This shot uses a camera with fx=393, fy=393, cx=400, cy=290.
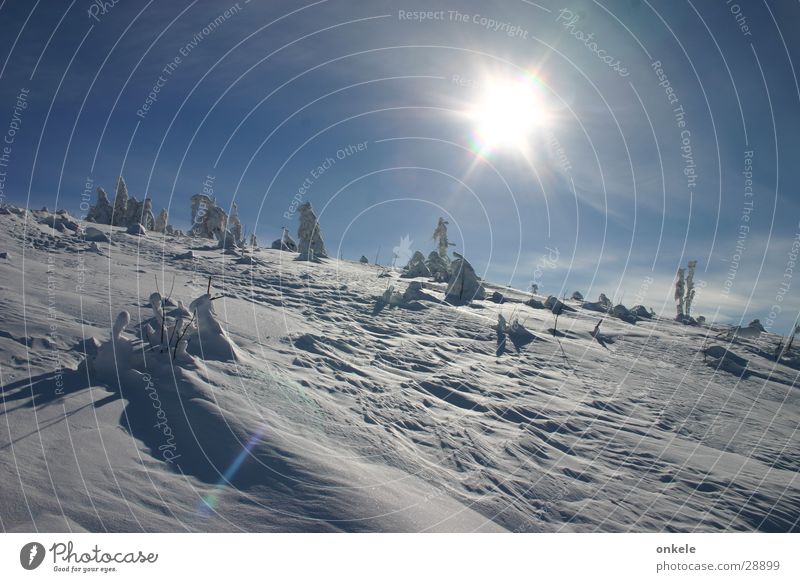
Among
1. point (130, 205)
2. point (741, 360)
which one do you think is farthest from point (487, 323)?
point (130, 205)

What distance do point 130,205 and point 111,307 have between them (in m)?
42.9

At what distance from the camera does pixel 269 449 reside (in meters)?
6.29

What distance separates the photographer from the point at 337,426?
7.79 m

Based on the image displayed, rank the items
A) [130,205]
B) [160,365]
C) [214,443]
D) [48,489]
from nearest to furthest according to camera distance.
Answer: [48,489]
[214,443]
[160,365]
[130,205]

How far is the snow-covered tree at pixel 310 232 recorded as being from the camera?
35.6 m

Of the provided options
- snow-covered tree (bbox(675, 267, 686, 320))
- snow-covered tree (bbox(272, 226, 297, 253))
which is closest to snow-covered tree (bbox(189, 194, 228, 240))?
snow-covered tree (bbox(272, 226, 297, 253))

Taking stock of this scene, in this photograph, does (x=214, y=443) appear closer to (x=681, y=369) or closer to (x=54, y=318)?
(x=54, y=318)

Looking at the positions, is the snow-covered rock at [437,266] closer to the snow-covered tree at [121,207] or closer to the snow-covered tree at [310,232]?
the snow-covered tree at [310,232]

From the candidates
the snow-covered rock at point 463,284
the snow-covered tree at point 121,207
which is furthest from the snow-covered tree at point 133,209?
the snow-covered rock at point 463,284

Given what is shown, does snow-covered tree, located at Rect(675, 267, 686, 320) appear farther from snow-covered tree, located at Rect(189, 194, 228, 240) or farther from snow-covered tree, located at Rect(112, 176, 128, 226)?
snow-covered tree, located at Rect(112, 176, 128, 226)
